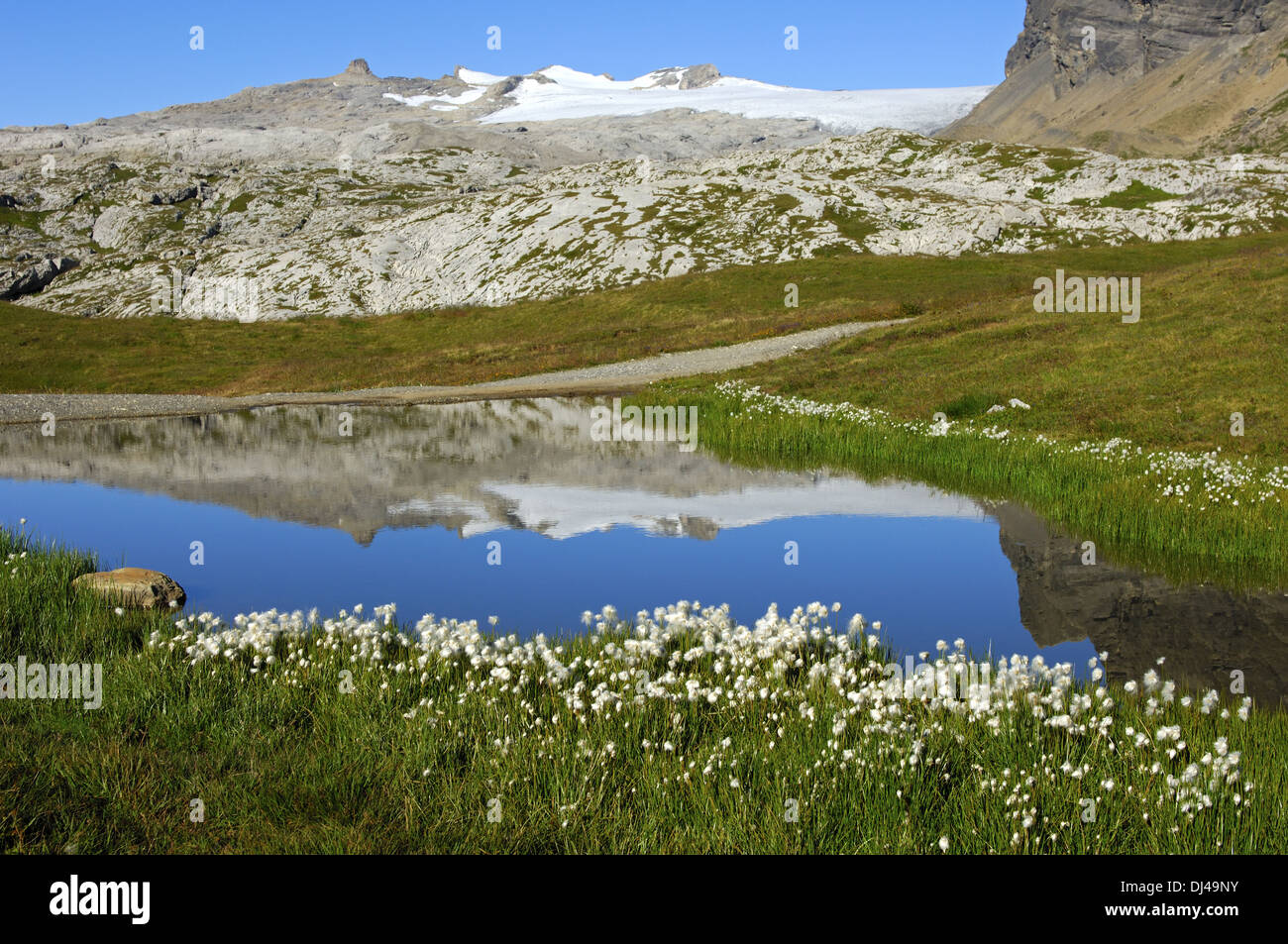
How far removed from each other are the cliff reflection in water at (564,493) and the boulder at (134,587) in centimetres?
476

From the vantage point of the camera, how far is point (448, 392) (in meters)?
49.1

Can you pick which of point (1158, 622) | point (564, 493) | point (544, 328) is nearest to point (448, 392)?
point (544, 328)

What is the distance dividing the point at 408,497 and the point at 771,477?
9.53m

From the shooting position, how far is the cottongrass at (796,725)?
729 cm

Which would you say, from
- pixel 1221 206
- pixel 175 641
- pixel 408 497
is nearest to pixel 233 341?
pixel 408 497

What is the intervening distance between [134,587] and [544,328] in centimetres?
6238

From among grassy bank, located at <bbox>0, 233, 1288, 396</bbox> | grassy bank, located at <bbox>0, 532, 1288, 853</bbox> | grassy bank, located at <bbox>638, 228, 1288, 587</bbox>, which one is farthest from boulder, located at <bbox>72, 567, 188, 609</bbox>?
grassy bank, located at <bbox>0, 233, 1288, 396</bbox>

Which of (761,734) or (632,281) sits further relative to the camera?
(632,281)

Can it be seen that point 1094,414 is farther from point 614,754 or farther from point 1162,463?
point 614,754

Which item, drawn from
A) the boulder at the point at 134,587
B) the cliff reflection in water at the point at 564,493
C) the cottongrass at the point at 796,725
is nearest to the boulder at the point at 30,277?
the cliff reflection in water at the point at 564,493
